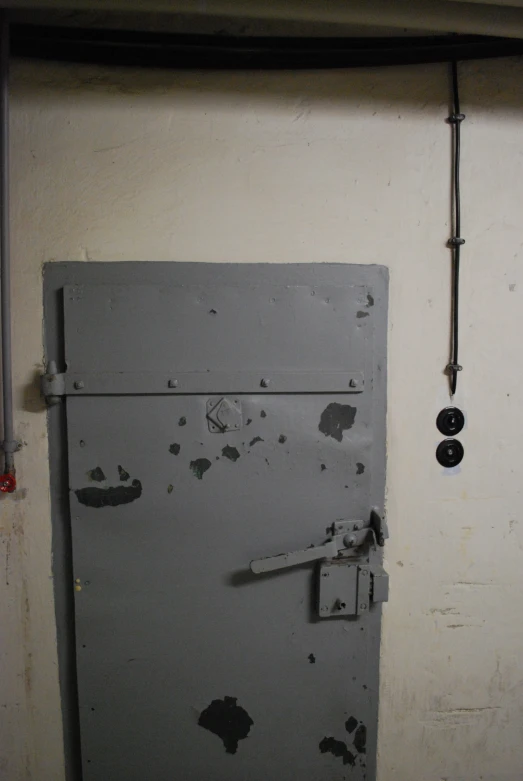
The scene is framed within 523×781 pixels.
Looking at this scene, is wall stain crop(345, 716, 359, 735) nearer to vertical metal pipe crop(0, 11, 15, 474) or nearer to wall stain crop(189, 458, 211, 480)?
wall stain crop(189, 458, 211, 480)

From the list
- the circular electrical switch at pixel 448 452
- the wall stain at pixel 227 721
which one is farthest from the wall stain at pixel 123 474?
the circular electrical switch at pixel 448 452

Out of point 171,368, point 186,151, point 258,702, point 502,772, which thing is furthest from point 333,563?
point 186,151

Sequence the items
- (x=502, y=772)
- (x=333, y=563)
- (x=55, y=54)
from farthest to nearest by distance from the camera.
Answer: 1. (x=502, y=772)
2. (x=333, y=563)
3. (x=55, y=54)

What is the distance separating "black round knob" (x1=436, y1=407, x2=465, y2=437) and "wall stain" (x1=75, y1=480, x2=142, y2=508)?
784 millimetres

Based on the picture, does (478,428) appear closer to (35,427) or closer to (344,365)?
(344,365)

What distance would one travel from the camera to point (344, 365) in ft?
3.66

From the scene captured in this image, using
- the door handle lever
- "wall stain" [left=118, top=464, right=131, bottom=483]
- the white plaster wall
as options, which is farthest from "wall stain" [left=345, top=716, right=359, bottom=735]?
"wall stain" [left=118, top=464, right=131, bottom=483]

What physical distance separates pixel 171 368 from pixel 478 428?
82cm

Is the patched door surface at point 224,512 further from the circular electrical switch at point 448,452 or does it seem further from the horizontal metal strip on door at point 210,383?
the circular electrical switch at point 448,452

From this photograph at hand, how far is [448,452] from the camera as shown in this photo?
1.18 m

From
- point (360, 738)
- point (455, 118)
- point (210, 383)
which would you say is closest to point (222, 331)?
point (210, 383)

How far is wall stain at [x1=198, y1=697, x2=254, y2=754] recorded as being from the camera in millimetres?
1132

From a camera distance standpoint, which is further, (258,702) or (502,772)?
(502,772)

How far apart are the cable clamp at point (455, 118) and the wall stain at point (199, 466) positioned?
1.05 metres
